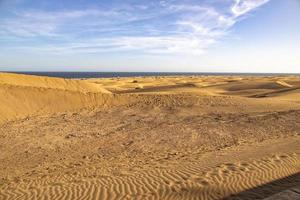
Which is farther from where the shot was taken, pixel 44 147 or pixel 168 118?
pixel 168 118

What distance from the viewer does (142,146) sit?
1227cm

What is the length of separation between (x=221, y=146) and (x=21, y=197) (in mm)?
6518

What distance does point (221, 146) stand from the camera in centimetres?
1206

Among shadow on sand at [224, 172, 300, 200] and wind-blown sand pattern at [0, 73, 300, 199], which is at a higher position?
shadow on sand at [224, 172, 300, 200]

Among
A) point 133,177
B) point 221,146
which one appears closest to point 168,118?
point 221,146

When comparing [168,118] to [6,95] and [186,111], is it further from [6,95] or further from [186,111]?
[6,95]

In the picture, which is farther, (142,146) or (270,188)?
(142,146)

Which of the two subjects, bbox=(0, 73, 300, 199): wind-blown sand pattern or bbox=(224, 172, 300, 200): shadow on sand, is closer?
bbox=(224, 172, 300, 200): shadow on sand

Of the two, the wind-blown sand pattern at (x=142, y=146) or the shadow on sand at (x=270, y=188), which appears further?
the wind-blown sand pattern at (x=142, y=146)

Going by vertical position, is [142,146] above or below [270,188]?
below

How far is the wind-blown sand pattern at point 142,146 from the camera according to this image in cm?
810

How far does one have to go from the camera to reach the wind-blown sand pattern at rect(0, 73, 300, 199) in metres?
8.10

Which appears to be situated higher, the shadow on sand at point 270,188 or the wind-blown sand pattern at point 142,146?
the shadow on sand at point 270,188

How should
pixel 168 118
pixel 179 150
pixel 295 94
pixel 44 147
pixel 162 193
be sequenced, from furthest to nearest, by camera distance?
pixel 295 94 < pixel 168 118 < pixel 44 147 < pixel 179 150 < pixel 162 193
